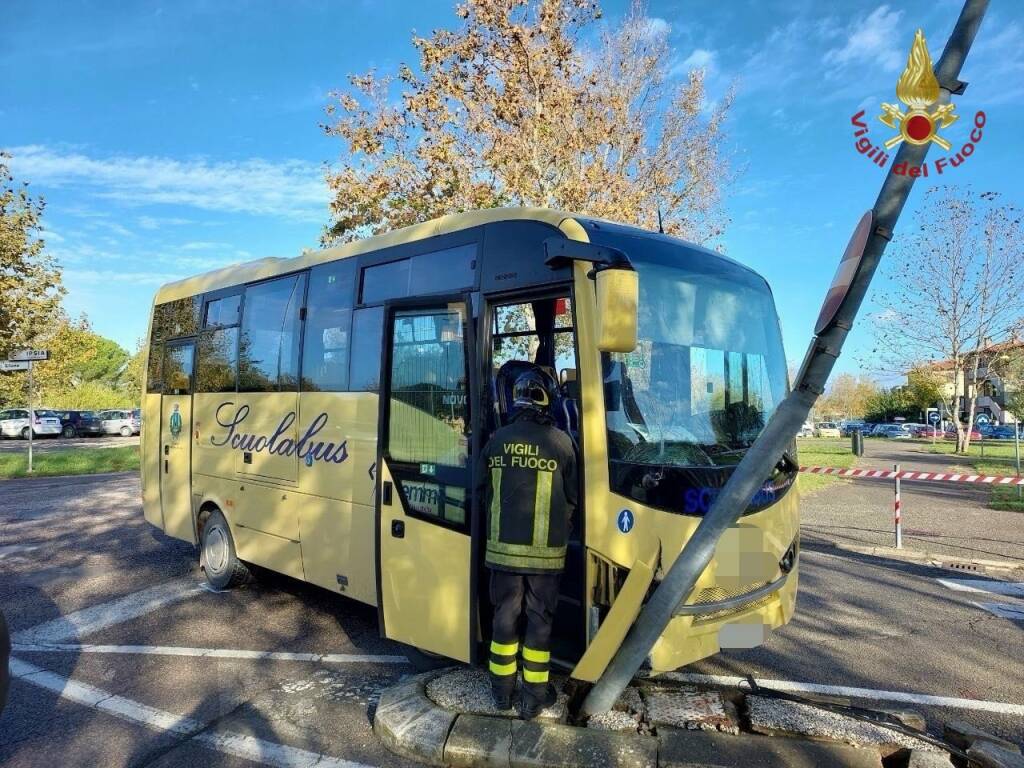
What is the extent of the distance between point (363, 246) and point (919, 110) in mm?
4023

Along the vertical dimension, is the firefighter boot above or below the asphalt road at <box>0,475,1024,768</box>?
above

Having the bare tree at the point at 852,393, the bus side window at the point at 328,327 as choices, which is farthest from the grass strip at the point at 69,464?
the bare tree at the point at 852,393

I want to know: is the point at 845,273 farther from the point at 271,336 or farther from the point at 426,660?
the point at 271,336

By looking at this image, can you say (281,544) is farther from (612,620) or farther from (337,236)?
(337,236)

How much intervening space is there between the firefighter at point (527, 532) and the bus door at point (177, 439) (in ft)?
16.2

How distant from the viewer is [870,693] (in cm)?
453

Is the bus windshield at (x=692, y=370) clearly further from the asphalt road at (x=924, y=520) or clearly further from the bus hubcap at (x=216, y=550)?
the asphalt road at (x=924, y=520)

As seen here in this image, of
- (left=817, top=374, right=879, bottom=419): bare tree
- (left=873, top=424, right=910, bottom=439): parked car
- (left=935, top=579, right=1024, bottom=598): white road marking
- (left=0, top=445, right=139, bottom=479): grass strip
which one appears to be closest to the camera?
(left=935, top=579, right=1024, bottom=598): white road marking

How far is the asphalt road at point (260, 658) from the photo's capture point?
388cm

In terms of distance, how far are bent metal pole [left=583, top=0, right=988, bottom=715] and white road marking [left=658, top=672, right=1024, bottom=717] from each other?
4.15 ft

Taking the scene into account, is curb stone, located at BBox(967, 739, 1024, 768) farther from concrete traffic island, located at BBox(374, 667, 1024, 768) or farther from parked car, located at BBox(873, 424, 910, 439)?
parked car, located at BBox(873, 424, 910, 439)

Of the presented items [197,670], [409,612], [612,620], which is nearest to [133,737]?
[197,670]

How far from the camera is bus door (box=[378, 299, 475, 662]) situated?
167 inches

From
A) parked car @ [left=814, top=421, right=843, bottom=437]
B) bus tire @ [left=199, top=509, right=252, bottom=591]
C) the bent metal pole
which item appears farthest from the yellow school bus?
parked car @ [left=814, top=421, right=843, bottom=437]
